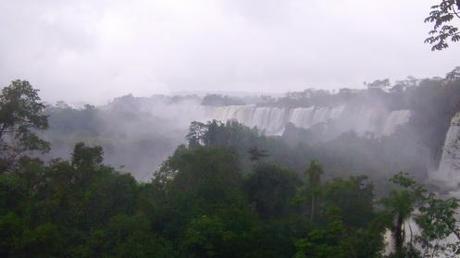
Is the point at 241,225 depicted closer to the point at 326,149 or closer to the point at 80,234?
the point at 80,234

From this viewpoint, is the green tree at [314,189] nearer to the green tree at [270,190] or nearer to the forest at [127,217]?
the green tree at [270,190]

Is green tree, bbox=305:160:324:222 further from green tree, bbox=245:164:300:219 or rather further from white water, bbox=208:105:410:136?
white water, bbox=208:105:410:136

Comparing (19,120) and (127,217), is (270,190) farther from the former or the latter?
(19,120)

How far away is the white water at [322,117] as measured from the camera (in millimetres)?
56281

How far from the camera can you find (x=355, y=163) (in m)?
47.4

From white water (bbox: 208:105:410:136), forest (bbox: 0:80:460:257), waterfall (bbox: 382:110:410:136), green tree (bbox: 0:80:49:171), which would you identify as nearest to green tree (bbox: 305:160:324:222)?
forest (bbox: 0:80:460:257)

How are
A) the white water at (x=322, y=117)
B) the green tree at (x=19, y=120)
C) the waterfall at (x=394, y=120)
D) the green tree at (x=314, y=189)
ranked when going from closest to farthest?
1. the green tree at (x=19, y=120)
2. the green tree at (x=314, y=189)
3. the waterfall at (x=394, y=120)
4. the white water at (x=322, y=117)

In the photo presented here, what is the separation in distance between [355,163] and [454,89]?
1084 centimetres

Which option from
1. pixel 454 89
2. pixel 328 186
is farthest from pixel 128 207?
pixel 454 89

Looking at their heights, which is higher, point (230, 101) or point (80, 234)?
point (230, 101)

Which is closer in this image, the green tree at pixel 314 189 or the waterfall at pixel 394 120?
the green tree at pixel 314 189

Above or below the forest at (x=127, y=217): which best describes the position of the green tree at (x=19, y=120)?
above

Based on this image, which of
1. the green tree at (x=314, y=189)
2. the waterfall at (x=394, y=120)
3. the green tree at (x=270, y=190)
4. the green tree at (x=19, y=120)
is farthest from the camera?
the waterfall at (x=394, y=120)

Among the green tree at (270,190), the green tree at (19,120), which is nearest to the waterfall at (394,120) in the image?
the green tree at (270,190)
